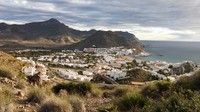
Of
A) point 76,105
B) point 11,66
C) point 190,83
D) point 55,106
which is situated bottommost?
point 11,66

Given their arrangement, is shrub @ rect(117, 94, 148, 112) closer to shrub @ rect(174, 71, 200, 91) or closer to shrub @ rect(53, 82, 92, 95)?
shrub @ rect(174, 71, 200, 91)

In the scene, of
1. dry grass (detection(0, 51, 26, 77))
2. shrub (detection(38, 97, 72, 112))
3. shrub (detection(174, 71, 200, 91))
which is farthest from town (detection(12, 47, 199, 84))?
shrub (detection(38, 97, 72, 112))

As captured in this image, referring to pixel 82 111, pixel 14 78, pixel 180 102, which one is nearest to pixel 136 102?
pixel 82 111

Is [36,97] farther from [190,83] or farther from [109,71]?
[109,71]

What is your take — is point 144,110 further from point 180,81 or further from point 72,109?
point 180,81

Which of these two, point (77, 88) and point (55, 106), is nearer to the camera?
point (55, 106)

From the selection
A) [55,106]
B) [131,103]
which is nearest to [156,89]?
[131,103]

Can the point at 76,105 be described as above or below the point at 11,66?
above

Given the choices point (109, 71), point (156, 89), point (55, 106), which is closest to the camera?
point (55, 106)

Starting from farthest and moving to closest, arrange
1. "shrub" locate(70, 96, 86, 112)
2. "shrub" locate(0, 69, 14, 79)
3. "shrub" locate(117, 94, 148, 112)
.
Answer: "shrub" locate(0, 69, 14, 79)
"shrub" locate(117, 94, 148, 112)
"shrub" locate(70, 96, 86, 112)
